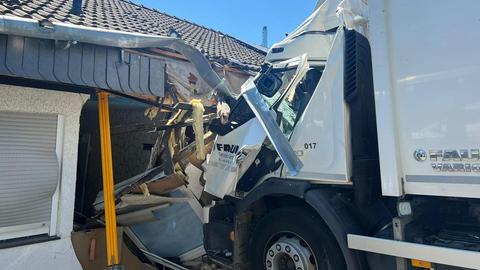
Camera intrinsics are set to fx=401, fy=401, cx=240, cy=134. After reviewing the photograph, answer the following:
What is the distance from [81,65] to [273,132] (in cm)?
186

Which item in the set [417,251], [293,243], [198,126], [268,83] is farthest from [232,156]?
[417,251]

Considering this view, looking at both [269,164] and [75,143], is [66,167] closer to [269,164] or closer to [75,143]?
[75,143]

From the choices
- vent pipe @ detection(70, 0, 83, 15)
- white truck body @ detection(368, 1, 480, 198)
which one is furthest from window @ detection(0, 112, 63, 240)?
white truck body @ detection(368, 1, 480, 198)

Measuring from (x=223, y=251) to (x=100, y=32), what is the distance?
2577mm

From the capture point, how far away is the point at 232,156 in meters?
4.04

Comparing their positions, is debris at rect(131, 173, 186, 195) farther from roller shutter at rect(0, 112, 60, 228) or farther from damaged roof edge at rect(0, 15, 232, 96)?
damaged roof edge at rect(0, 15, 232, 96)

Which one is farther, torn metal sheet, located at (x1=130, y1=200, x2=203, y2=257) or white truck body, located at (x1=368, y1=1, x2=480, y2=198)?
torn metal sheet, located at (x1=130, y1=200, x2=203, y2=257)

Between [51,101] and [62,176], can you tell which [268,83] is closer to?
[51,101]

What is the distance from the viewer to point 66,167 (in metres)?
4.43

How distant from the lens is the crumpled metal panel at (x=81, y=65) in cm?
327

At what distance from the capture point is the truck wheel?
10.8 ft

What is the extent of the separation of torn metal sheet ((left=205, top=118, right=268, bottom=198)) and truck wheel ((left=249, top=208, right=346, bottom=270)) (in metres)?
0.52

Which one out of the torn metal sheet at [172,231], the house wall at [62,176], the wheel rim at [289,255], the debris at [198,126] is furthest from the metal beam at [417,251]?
the house wall at [62,176]

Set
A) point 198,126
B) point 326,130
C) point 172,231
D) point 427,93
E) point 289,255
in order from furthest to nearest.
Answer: point 172,231, point 198,126, point 289,255, point 326,130, point 427,93
